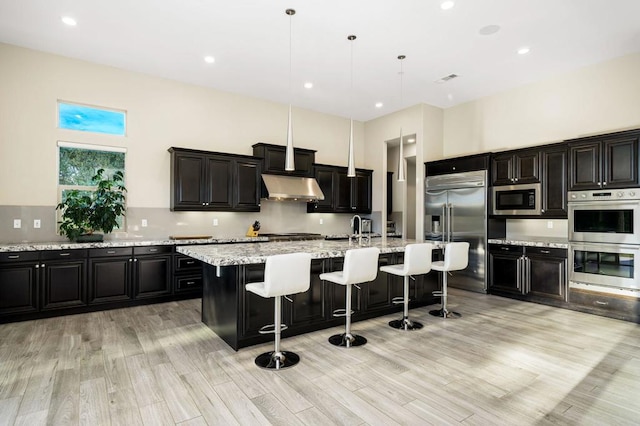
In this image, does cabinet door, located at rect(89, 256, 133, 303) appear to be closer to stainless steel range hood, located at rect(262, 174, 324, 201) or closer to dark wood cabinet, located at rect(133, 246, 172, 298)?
dark wood cabinet, located at rect(133, 246, 172, 298)

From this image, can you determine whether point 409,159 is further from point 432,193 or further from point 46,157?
point 46,157

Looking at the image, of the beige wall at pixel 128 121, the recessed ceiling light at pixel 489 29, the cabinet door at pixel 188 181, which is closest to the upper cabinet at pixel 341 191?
the beige wall at pixel 128 121

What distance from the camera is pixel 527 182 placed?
5492 mm

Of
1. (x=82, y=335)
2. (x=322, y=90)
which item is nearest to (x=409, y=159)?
(x=322, y=90)

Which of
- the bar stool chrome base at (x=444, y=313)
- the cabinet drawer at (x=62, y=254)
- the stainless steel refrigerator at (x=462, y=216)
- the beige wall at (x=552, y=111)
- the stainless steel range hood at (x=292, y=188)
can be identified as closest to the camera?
the cabinet drawer at (x=62, y=254)

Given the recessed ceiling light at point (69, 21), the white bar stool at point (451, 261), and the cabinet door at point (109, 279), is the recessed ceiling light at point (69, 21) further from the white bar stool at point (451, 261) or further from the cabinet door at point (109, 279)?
the white bar stool at point (451, 261)

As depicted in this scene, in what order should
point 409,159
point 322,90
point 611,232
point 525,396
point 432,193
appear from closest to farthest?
point 525,396 → point 611,232 → point 322,90 → point 432,193 → point 409,159

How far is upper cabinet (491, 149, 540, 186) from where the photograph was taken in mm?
5402

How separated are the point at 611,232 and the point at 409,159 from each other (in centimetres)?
505

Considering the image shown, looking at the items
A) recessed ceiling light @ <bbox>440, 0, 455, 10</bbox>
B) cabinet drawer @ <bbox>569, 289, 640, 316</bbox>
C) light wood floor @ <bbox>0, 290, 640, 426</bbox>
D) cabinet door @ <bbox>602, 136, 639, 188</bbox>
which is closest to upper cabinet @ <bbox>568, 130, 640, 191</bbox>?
cabinet door @ <bbox>602, 136, 639, 188</bbox>

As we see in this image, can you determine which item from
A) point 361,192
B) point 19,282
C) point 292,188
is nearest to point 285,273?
point 19,282

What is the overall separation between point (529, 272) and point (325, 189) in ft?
12.8

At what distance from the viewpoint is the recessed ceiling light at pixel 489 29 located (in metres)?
4.11

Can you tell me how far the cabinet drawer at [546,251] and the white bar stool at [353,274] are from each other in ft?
10.4
